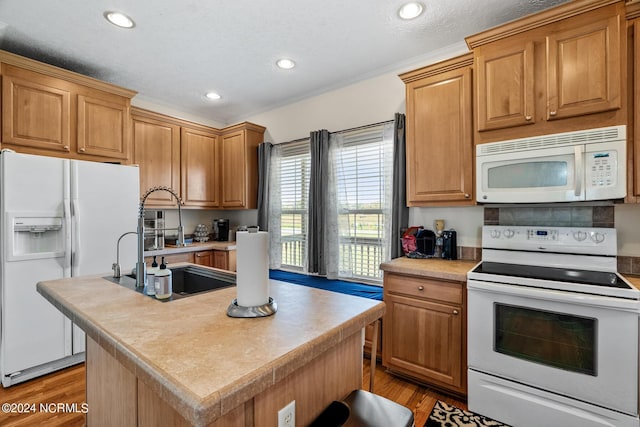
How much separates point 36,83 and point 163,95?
1.29 meters

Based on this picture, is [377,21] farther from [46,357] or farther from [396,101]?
[46,357]

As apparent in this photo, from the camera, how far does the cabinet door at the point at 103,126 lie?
2.79m

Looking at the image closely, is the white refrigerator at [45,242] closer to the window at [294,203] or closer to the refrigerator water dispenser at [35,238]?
the refrigerator water dispenser at [35,238]

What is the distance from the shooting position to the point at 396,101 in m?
2.90

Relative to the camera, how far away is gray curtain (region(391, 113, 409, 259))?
105 inches

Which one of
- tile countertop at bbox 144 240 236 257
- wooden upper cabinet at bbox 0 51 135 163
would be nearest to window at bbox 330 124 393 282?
tile countertop at bbox 144 240 236 257

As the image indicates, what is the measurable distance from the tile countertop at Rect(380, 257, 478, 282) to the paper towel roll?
4.53 feet

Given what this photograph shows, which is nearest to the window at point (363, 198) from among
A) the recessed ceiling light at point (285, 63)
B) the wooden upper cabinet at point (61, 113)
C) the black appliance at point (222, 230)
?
the recessed ceiling light at point (285, 63)

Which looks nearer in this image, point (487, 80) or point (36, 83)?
point (487, 80)

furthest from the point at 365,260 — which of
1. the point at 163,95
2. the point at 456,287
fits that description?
the point at 163,95

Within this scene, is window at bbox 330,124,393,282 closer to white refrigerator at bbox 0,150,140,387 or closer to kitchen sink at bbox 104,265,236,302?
kitchen sink at bbox 104,265,236,302

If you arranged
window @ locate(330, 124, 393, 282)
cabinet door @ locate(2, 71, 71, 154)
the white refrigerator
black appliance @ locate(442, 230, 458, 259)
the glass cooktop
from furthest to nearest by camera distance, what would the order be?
1. window @ locate(330, 124, 393, 282)
2. black appliance @ locate(442, 230, 458, 259)
3. cabinet door @ locate(2, 71, 71, 154)
4. the white refrigerator
5. the glass cooktop

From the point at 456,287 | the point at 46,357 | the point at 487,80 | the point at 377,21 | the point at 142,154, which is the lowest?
the point at 46,357

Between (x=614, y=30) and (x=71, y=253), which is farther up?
(x=614, y=30)
